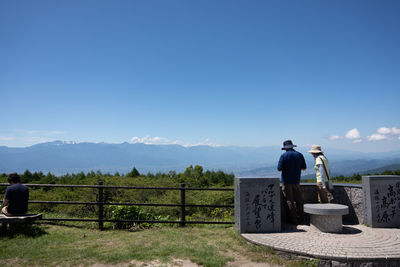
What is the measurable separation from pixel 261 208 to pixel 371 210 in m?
2.74

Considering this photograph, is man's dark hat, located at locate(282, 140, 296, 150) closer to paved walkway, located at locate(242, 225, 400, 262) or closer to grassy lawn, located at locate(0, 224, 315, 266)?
paved walkway, located at locate(242, 225, 400, 262)

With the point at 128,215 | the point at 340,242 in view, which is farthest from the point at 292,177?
the point at 128,215

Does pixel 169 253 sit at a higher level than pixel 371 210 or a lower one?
lower

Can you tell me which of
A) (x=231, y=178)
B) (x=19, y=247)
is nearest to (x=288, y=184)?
(x=19, y=247)

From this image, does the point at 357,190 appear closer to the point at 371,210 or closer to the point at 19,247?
the point at 371,210

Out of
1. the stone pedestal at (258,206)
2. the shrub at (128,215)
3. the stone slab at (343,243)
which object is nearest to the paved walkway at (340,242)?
the stone slab at (343,243)

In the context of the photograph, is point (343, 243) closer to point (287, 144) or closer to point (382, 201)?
point (382, 201)

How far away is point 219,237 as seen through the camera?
19.6ft

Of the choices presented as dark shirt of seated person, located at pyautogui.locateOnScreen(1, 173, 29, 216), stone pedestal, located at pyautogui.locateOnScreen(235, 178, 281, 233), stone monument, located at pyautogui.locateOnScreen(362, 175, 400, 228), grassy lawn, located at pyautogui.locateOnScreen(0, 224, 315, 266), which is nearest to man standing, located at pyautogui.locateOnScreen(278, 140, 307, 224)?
stone pedestal, located at pyautogui.locateOnScreen(235, 178, 281, 233)

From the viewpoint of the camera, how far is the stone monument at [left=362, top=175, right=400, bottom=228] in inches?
242

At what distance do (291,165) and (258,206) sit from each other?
1381 millimetres

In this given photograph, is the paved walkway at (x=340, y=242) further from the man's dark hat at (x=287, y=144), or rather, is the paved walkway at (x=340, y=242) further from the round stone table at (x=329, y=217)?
the man's dark hat at (x=287, y=144)

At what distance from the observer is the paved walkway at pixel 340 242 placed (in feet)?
14.1

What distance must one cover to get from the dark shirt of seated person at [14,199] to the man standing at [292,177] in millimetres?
6466
